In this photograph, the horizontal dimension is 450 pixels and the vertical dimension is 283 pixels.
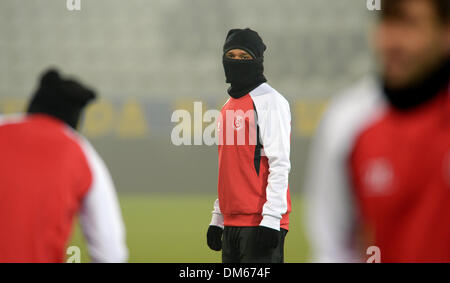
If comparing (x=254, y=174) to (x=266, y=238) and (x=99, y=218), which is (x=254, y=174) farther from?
(x=99, y=218)

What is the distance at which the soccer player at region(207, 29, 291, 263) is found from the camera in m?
3.33

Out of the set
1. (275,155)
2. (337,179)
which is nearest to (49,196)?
(337,179)

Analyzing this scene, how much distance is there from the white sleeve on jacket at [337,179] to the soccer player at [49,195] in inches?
25.9

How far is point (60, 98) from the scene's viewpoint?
200cm

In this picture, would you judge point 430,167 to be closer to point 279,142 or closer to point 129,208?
point 279,142

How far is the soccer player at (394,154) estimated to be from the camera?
4.50ft

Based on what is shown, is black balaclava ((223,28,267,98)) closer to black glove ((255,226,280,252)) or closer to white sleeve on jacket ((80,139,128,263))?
black glove ((255,226,280,252))

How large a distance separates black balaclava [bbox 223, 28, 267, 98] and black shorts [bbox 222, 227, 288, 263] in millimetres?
697

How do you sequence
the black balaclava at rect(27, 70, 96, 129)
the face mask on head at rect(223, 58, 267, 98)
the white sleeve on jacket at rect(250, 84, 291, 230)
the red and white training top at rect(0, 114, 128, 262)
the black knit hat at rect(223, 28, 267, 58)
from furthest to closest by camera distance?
the black knit hat at rect(223, 28, 267, 58) → the face mask on head at rect(223, 58, 267, 98) → the white sleeve on jacket at rect(250, 84, 291, 230) → the black balaclava at rect(27, 70, 96, 129) → the red and white training top at rect(0, 114, 128, 262)

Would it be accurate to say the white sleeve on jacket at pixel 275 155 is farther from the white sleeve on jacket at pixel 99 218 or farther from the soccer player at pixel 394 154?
the soccer player at pixel 394 154

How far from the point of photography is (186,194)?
35.8 feet

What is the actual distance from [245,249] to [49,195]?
1.71m

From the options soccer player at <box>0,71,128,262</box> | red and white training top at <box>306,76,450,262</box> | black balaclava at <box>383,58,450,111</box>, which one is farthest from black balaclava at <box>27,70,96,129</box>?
black balaclava at <box>383,58,450,111</box>
